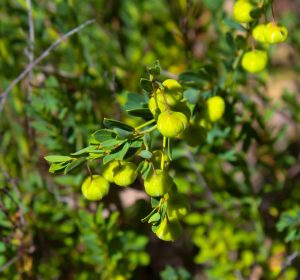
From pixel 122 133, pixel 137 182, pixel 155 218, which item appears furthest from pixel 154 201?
pixel 137 182

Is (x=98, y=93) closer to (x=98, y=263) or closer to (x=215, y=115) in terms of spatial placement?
(x=98, y=263)

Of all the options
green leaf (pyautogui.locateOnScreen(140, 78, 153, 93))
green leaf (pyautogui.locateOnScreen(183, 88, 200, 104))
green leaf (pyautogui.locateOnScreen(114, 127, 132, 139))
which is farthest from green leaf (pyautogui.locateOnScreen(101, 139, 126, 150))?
green leaf (pyautogui.locateOnScreen(183, 88, 200, 104))

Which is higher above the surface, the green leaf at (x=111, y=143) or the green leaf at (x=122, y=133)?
the green leaf at (x=122, y=133)

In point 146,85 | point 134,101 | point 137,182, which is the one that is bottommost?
point 137,182

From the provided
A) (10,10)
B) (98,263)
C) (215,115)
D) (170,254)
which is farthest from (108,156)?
(170,254)

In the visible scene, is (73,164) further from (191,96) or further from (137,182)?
(137,182)

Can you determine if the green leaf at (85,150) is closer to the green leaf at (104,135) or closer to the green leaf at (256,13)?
the green leaf at (104,135)

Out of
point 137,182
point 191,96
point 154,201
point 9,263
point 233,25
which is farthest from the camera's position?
point 137,182

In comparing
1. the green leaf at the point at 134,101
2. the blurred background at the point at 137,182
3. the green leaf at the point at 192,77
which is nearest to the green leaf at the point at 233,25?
the blurred background at the point at 137,182
